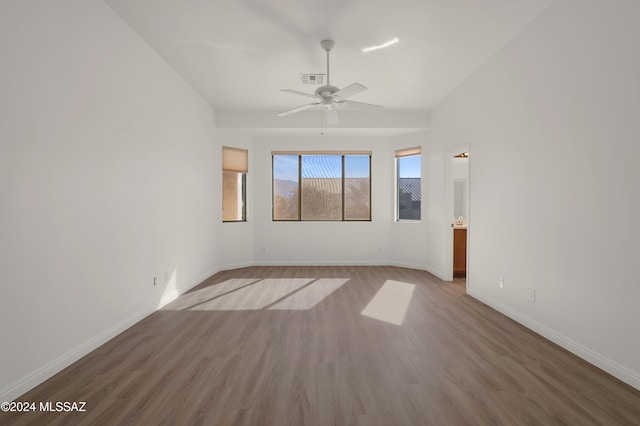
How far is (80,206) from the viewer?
2.53 m

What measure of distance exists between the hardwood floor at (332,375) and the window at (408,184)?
2944 mm

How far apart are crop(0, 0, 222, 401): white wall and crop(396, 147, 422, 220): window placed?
170 inches

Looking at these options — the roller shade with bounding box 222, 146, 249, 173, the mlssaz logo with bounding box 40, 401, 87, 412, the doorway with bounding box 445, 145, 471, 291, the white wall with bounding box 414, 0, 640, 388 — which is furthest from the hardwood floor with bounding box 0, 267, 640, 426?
the roller shade with bounding box 222, 146, 249, 173

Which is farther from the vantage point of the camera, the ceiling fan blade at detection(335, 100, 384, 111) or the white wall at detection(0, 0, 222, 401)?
the ceiling fan blade at detection(335, 100, 384, 111)

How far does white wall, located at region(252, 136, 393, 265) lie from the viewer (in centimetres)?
670


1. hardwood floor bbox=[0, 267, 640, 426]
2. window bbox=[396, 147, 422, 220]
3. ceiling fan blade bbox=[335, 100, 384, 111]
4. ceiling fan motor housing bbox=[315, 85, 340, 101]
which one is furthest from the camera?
window bbox=[396, 147, 422, 220]

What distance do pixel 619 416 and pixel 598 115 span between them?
6.56ft

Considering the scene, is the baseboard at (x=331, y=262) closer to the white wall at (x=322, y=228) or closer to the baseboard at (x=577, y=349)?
the white wall at (x=322, y=228)

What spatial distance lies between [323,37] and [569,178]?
2623mm

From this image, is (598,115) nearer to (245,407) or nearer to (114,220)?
(245,407)

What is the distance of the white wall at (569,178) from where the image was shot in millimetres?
2221

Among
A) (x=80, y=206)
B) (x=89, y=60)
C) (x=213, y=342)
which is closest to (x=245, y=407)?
(x=213, y=342)

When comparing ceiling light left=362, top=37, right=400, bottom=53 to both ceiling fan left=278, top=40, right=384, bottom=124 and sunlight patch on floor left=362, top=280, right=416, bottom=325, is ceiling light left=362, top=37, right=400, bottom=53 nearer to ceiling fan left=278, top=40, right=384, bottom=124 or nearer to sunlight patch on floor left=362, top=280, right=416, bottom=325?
ceiling fan left=278, top=40, right=384, bottom=124

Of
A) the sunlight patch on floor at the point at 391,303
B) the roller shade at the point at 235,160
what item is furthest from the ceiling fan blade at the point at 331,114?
the roller shade at the point at 235,160
